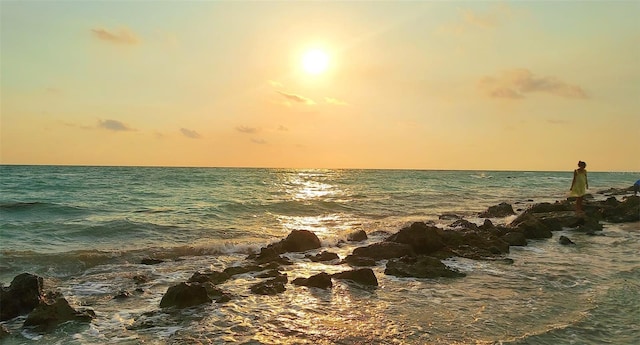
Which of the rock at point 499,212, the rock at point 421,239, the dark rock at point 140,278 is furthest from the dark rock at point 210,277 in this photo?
the rock at point 499,212

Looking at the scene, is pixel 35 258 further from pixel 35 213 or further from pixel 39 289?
pixel 35 213

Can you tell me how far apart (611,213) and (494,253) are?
12891 millimetres

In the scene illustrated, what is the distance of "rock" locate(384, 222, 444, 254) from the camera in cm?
1468

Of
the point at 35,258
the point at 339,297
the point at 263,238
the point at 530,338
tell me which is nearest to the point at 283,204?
the point at 263,238

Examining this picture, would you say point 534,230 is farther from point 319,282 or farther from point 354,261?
point 319,282

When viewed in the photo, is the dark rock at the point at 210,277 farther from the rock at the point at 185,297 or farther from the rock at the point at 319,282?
the rock at the point at 319,282

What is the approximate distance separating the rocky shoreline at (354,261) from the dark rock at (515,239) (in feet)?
0.11

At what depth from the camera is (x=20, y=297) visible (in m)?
8.85

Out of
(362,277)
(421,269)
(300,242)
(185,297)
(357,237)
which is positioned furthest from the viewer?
(357,237)

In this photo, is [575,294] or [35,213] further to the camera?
[35,213]

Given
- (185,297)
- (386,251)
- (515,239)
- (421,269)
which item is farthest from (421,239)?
(185,297)

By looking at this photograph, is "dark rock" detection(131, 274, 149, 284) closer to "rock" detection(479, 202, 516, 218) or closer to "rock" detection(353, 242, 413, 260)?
"rock" detection(353, 242, 413, 260)

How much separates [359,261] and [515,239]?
694 cm

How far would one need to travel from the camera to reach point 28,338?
294 inches
